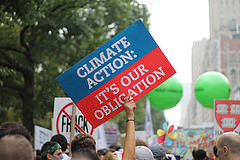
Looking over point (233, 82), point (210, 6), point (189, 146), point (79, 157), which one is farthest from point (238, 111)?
point (210, 6)

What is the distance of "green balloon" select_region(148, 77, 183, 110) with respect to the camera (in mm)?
11977

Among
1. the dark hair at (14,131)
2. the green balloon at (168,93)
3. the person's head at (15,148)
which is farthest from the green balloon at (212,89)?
the person's head at (15,148)

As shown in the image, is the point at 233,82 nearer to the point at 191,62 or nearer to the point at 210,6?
the point at 210,6

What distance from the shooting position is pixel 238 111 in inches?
322

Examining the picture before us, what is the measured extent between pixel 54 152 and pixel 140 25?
1639 mm

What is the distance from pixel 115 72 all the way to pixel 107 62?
14 centimetres

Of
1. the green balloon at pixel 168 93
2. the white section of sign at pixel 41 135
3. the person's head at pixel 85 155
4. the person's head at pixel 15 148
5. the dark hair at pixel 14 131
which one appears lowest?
the person's head at pixel 85 155

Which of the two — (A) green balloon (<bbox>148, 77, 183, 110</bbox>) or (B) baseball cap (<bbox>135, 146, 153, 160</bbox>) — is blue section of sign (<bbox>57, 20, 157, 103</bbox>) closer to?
(B) baseball cap (<bbox>135, 146, 153, 160</bbox>)

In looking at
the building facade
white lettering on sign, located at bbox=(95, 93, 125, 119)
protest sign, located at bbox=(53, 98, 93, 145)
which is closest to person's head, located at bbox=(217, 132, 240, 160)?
white lettering on sign, located at bbox=(95, 93, 125, 119)

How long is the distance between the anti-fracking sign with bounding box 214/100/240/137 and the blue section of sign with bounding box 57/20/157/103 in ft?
14.3

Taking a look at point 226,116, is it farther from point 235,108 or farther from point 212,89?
point 212,89

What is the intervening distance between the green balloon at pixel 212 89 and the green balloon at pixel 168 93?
0.93m

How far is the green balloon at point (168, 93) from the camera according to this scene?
1198 centimetres

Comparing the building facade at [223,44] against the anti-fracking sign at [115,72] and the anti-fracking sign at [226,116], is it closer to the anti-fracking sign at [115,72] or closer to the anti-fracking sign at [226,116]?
the anti-fracking sign at [226,116]
